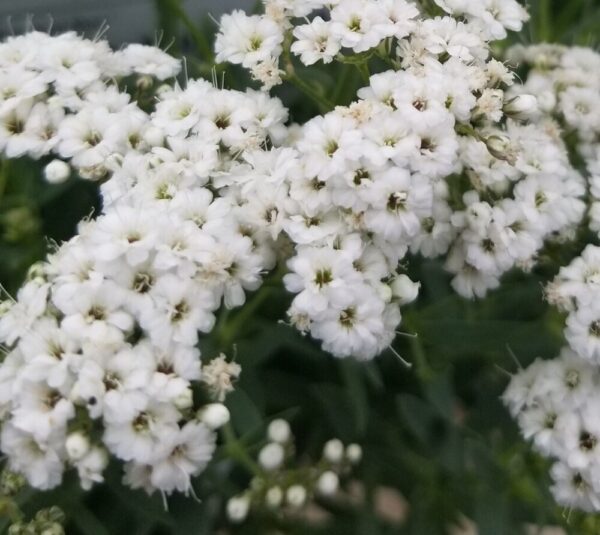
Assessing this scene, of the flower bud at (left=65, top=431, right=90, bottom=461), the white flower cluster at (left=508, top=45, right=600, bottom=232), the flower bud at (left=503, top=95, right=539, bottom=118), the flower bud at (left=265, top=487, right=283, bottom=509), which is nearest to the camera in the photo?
the flower bud at (left=65, top=431, right=90, bottom=461)

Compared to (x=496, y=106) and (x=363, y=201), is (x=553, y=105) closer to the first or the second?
(x=496, y=106)

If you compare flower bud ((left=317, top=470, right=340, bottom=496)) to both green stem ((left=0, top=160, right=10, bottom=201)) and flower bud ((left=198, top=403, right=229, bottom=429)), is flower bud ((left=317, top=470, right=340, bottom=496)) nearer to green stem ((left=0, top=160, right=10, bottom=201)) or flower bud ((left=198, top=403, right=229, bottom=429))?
flower bud ((left=198, top=403, right=229, bottom=429))

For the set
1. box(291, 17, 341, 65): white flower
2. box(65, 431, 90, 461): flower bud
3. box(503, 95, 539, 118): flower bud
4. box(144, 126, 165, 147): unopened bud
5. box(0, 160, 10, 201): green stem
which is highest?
box(291, 17, 341, 65): white flower

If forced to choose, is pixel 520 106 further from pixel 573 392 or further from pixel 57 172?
pixel 57 172

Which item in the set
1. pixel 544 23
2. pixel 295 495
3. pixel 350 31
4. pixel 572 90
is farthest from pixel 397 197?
pixel 544 23

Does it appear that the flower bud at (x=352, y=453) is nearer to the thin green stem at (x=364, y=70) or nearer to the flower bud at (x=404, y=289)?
the flower bud at (x=404, y=289)

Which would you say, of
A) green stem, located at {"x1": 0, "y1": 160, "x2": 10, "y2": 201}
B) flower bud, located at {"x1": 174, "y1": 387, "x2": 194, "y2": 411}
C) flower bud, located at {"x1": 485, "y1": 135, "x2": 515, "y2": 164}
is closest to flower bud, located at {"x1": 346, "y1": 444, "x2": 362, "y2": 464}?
flower bud, located at {"x1": 174, "y1": 387, "x2": 194, "y2": 411}

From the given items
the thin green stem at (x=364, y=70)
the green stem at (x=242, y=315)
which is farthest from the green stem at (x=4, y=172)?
the thin green stem at (x=364, y=70)
